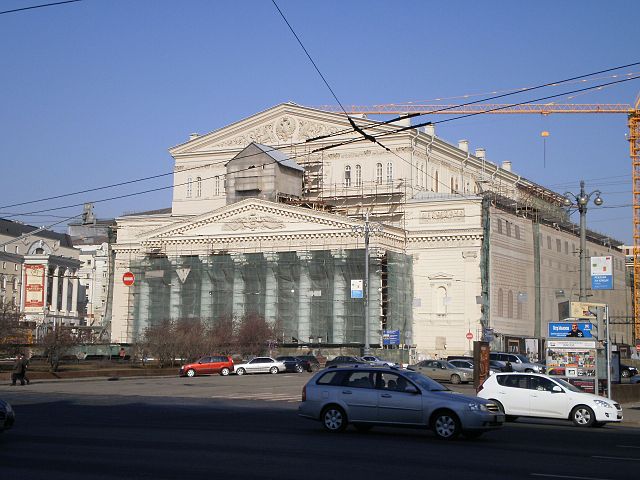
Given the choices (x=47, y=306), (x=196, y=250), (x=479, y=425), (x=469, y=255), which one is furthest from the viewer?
(x=47, y=306)

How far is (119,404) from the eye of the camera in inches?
1325

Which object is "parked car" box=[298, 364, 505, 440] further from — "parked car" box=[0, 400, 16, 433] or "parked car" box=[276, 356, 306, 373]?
"parked car" box=[276, 356, 306, 373]

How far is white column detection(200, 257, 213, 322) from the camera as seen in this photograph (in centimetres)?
9281

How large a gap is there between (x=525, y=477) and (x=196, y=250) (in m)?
81.0

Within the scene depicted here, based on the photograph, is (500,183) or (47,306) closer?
(500,183)

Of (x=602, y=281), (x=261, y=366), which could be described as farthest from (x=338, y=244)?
(x=602, y=281)

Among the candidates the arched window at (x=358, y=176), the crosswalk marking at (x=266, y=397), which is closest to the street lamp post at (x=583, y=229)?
the crosswalk marking at (x=266, y=397)

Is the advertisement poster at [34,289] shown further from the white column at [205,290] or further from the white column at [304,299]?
the white column at [304,299]

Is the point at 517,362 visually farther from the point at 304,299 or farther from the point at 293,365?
the point at 304,299

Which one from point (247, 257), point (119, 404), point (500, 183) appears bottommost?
point (119, 404)

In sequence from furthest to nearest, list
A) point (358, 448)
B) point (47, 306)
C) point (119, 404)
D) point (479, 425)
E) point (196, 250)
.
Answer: point (47, 306), point (196, 250), point (119, 404), point (479, 425), point (358, 448)

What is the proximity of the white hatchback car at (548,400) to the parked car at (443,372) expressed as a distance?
90.2 ft

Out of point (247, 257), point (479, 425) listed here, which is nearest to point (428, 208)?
point (247, 257)

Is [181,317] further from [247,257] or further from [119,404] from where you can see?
[119,404]
